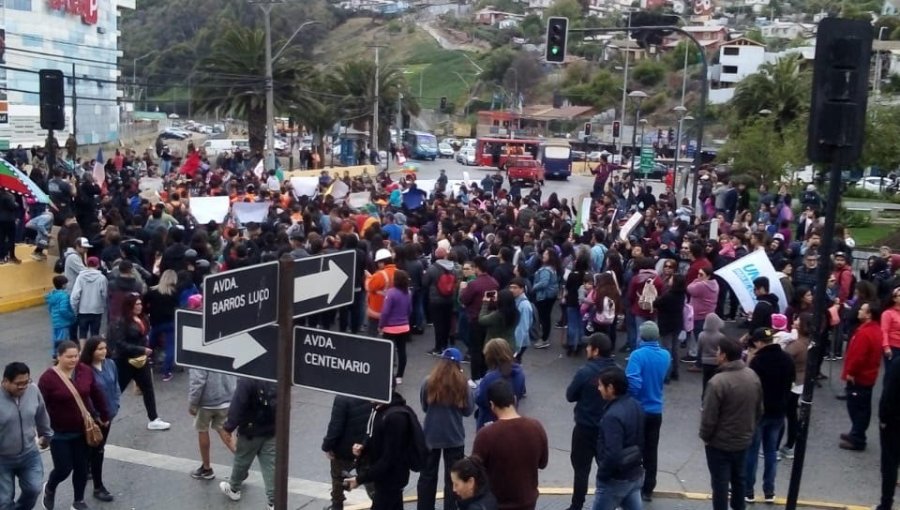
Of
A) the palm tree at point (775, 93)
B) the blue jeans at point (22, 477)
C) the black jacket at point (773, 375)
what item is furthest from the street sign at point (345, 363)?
the palm tree at point (775, 93)

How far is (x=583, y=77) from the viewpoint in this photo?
116 metres

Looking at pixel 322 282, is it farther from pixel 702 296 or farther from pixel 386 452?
pixel 702 296

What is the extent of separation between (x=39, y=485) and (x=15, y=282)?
1004 cm

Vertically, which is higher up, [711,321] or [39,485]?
[711,321]

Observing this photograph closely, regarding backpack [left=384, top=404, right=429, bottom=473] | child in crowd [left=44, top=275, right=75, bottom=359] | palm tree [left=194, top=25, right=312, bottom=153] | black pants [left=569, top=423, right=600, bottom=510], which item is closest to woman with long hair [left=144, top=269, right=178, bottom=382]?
child in crowd [left=44, top=275, right=75, bottom=359]

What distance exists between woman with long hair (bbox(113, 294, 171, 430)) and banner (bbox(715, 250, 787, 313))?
678cm

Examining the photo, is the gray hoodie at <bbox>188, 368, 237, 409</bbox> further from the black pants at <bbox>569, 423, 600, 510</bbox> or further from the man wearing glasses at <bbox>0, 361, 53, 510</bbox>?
the black pants at <bbox>569, 423, 600, 510</bbox>

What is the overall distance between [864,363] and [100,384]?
275 inches

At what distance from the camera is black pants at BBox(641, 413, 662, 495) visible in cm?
800

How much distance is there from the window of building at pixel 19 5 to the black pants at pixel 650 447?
75.4 metres

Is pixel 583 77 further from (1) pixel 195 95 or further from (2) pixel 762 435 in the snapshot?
(2) pixel 762 435

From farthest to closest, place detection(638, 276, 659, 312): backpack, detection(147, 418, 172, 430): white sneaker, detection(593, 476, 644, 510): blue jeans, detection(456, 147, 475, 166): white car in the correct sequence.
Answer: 1. detection(456, 147, 475, 166): white car
2. detection(638, 276, 659, 312): backpack
3. detection(147, 418, 172, 430): white sneaker
4. detection(593, 476, 644, 510): blue jeans

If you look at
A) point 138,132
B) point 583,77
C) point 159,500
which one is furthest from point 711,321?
point 583,77

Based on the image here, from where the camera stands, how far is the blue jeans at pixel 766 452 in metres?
8.20
